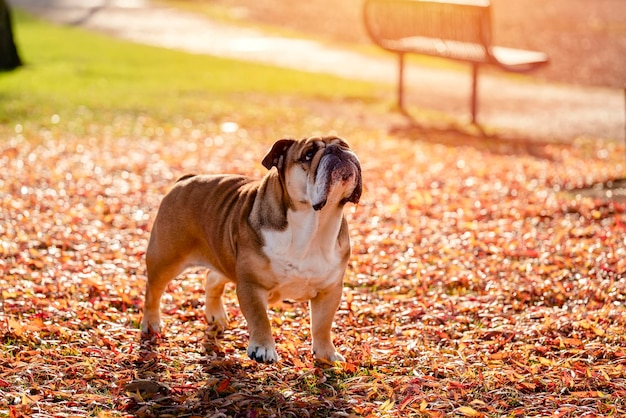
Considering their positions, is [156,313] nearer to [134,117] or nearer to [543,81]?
[134,117]

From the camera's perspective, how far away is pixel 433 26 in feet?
53.9

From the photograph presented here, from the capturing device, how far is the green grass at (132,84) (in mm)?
15781

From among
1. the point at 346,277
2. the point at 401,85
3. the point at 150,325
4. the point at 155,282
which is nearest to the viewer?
the point at 155,282

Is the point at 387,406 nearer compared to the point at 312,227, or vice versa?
the point at 387,406

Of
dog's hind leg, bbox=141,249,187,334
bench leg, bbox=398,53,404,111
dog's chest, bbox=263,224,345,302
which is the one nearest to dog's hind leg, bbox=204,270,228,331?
dog's hind leg, bbox=141,249,187,334

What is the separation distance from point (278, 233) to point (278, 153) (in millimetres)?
454

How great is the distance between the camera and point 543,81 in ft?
62.7

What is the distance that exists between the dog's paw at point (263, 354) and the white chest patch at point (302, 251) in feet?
1.22

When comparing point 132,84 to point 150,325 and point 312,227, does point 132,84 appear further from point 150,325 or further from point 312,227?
point 312,227

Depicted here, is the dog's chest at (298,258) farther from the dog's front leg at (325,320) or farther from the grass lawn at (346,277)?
the grass lawn at (346,277)

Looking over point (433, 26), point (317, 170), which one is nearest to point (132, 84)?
point (433, 26)

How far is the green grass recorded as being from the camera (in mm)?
15781

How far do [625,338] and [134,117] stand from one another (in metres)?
10.0

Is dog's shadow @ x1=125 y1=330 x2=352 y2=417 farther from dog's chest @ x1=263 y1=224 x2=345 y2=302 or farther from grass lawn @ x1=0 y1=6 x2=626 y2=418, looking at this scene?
dog's chest @ x1=263 y1=224 x2=345 y2=302
